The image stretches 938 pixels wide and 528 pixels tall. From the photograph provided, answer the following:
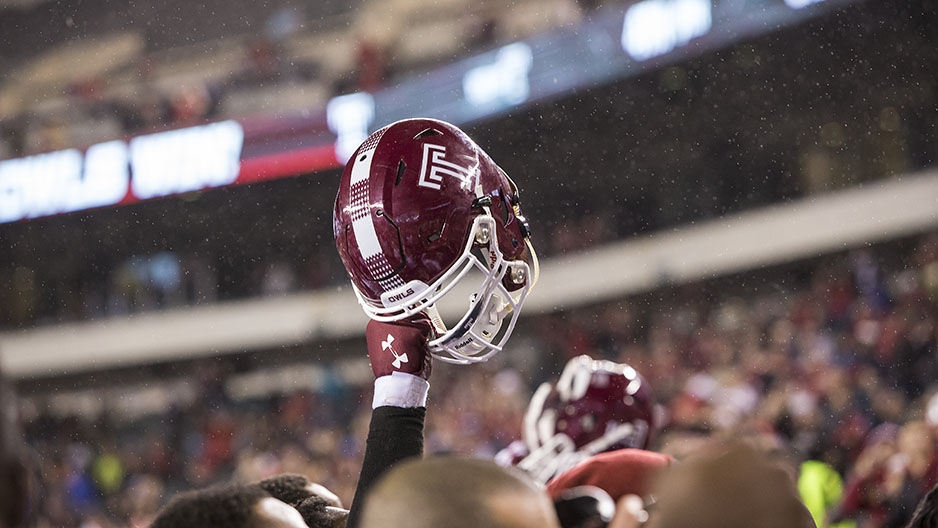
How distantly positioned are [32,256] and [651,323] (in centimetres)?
698

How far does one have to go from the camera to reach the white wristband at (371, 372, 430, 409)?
4.18 feet

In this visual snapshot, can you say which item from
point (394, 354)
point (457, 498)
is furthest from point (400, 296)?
point (457, 498)

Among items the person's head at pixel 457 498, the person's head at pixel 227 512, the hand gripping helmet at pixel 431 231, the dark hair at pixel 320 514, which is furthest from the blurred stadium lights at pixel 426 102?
the person's head at pixel 457 498

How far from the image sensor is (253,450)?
8.88 metres

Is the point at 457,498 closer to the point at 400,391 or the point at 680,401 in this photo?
the point at 400,391

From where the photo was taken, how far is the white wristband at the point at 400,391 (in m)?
1.28

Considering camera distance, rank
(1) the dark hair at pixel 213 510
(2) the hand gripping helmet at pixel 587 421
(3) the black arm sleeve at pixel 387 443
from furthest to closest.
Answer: (2) the hand gripping helmet at pixel 587 421 < (3) the black arm sleeve at pixel 387 443 < (1) the dark hair at pixel 213 510

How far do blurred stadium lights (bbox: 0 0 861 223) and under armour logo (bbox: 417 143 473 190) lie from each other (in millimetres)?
6725

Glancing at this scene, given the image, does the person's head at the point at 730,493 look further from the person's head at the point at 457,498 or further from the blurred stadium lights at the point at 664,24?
the blurred stadium lights at the point at 664,24

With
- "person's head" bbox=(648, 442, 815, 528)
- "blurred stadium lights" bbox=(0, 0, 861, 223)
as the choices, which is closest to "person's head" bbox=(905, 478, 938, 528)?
"person's head" bbox=(648, 442, 815, 528)

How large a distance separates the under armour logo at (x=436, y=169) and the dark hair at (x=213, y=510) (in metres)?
0.44

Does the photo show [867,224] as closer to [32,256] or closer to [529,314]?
[529,314]

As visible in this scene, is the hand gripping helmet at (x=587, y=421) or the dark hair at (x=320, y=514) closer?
the dark hair at (x=320, y=514)

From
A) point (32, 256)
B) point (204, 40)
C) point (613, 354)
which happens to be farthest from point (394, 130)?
point (32, 256)
